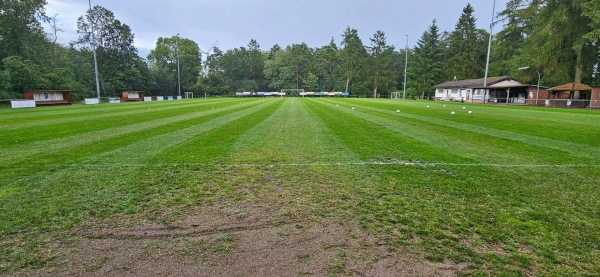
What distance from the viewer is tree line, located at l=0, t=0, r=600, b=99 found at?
106 ft

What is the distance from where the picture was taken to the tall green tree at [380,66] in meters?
68.7

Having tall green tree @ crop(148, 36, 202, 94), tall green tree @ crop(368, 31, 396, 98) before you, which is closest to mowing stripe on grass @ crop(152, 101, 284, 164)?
tall green tree @ crop(148, 36, 202, 94)

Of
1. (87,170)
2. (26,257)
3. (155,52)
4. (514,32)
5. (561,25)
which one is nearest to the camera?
(26,257)

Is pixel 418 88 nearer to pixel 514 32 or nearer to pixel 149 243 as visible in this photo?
pixel 514 32

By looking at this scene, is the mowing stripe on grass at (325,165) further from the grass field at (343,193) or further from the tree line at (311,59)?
the tree line at (311,59)

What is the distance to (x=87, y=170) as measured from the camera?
4949mm

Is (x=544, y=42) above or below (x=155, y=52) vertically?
below

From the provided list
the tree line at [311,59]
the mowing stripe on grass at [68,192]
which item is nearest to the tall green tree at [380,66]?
the tree line at [311,59]

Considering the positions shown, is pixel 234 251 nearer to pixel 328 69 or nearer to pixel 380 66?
pixel 380 66

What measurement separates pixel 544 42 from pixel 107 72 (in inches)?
2522

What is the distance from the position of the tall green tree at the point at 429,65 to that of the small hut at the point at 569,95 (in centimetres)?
2680

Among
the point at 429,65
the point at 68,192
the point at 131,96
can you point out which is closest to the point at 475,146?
the point at 68,192

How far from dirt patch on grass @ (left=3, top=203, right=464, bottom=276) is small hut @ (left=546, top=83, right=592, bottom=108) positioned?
35.1m

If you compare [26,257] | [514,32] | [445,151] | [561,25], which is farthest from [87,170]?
[514,32]
